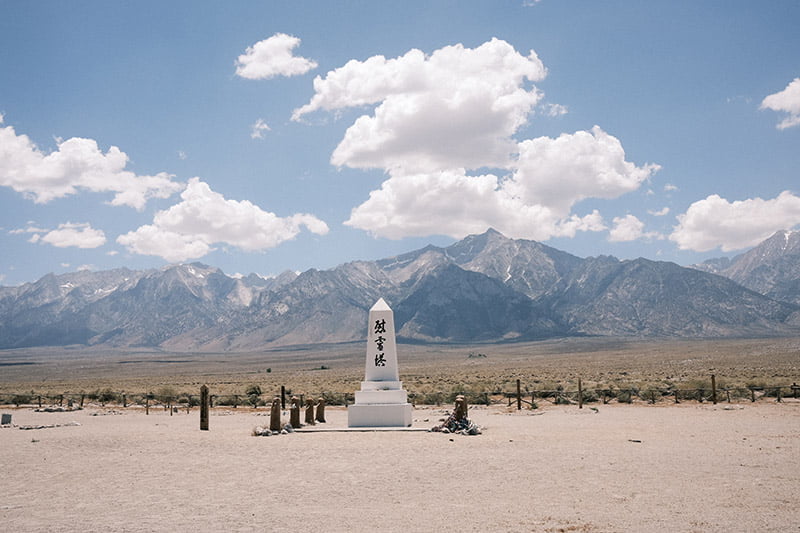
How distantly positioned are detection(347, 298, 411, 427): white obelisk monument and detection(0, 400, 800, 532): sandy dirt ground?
170 centimetres

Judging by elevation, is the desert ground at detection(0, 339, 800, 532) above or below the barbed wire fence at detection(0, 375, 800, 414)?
above

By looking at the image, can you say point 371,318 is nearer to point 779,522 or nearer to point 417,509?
point 417,509

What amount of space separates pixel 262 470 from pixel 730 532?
8245 millimetres

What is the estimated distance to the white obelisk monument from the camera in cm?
1995

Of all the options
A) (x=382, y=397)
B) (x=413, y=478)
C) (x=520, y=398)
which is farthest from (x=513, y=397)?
(x=413, y=478)

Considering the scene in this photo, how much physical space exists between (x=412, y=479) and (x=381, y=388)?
870 centimetres

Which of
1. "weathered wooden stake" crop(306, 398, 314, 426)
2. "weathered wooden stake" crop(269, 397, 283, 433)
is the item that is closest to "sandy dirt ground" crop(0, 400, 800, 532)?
"weathered wooden stake" crop(269, 397, 283, 433)

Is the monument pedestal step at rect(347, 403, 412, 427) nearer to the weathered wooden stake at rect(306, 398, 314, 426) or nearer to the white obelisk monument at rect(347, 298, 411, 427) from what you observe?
the white obelisk monument at rect(347, 298, 411, 427)

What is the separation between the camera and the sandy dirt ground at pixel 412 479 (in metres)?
8.83

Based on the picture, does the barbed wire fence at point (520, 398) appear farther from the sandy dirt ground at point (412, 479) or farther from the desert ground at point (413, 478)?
the sandy dirt ground at point (412, 479)

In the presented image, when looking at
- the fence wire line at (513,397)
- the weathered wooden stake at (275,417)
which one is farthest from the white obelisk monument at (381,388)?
the fence wire line at (513,397)

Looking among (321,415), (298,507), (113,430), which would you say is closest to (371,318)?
(321,415)

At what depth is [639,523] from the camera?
8.45m

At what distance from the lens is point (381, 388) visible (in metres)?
20.4
